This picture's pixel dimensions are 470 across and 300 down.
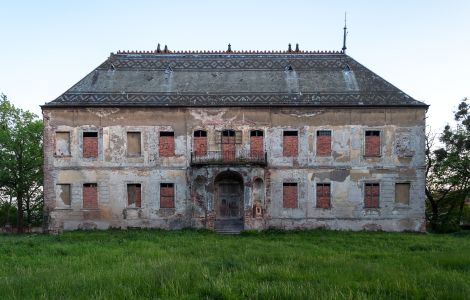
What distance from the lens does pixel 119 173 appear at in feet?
79.4

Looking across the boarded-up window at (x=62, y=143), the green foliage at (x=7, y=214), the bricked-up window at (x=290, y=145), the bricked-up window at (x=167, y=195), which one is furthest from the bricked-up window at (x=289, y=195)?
the green foliage at (x=7, y=214)

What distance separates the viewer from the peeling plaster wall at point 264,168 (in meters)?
24.1

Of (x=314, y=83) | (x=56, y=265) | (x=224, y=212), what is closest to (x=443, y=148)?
(x=314, y=83)

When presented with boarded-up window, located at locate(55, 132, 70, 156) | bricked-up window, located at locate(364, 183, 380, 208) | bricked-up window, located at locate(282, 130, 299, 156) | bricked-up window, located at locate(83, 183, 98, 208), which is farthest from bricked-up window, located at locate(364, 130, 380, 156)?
boarded-up window, located at locate(55, 132, 70, 156)

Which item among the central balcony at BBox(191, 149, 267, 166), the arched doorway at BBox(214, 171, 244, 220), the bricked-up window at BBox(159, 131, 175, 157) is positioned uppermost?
the bricked-up window at BBox(159, 131, 175, 157)

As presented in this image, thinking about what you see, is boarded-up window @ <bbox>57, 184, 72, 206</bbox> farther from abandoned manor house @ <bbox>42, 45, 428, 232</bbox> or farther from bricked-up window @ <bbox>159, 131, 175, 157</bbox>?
bricked-up window @ <bbox>159, 131, 175, 157</bbox>

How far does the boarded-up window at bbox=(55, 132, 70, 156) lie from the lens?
2421cm

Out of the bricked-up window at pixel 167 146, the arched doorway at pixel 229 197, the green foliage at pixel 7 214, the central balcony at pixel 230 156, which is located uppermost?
the bricked-up window at pixel 167 146

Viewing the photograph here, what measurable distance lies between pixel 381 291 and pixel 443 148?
23.7m

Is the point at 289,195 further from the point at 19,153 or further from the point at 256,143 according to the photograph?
the point at 19,153

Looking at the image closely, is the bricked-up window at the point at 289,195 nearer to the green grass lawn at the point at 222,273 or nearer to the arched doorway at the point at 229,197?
the arched doorway at the point at 229,197

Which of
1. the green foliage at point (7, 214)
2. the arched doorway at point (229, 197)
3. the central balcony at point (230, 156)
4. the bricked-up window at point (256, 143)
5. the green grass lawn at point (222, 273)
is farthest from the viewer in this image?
the green foliage at point (7, 214)

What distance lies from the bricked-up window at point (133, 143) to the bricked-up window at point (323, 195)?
962cm

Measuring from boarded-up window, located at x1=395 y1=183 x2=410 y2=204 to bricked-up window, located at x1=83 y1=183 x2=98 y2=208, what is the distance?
51.5 feet
